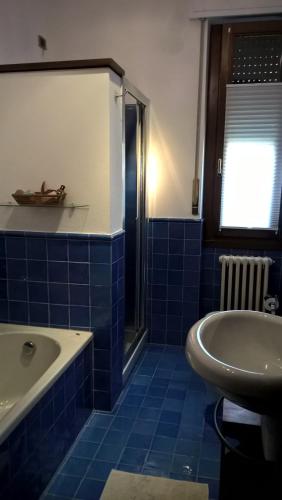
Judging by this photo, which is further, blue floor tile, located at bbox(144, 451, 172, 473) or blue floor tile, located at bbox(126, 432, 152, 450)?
blue floor tile, located at bbox(126, 432, 152, 450)

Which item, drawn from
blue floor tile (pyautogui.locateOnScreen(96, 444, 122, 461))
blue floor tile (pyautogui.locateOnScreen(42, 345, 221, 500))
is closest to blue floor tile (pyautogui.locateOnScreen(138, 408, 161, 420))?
blue floor tile (pyautogui.locateOnScreen(42, 345, 221, 500))

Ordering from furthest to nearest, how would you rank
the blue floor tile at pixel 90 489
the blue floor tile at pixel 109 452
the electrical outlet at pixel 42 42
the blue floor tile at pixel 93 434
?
1. the electrical outlet at pixel 42 42
2. the blue floor tile at pixel 93 434
3. the blue floor tile at pixel 109 452
4. the blue floor tile at pixel 90 489

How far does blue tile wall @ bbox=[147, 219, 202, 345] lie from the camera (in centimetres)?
284

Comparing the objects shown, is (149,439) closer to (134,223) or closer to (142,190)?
(134,223)

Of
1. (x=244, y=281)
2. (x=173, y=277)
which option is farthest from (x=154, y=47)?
(x=244, y=281)

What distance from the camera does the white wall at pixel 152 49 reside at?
104 inches

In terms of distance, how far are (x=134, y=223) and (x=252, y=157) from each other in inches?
38.9

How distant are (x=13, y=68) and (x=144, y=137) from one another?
1001 millimetres

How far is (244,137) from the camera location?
2754mm

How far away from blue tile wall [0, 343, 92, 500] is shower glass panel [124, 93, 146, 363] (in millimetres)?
555

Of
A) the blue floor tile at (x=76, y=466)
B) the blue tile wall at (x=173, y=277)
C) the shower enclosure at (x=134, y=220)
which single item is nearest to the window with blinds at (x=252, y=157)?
the blue tile wall at (x=173, y=277)

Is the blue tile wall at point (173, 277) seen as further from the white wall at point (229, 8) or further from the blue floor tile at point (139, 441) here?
the white wall at point (229, 8)

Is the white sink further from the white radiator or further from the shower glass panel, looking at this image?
the white radiator

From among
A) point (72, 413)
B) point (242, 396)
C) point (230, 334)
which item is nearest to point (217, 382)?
point (242, 396)
